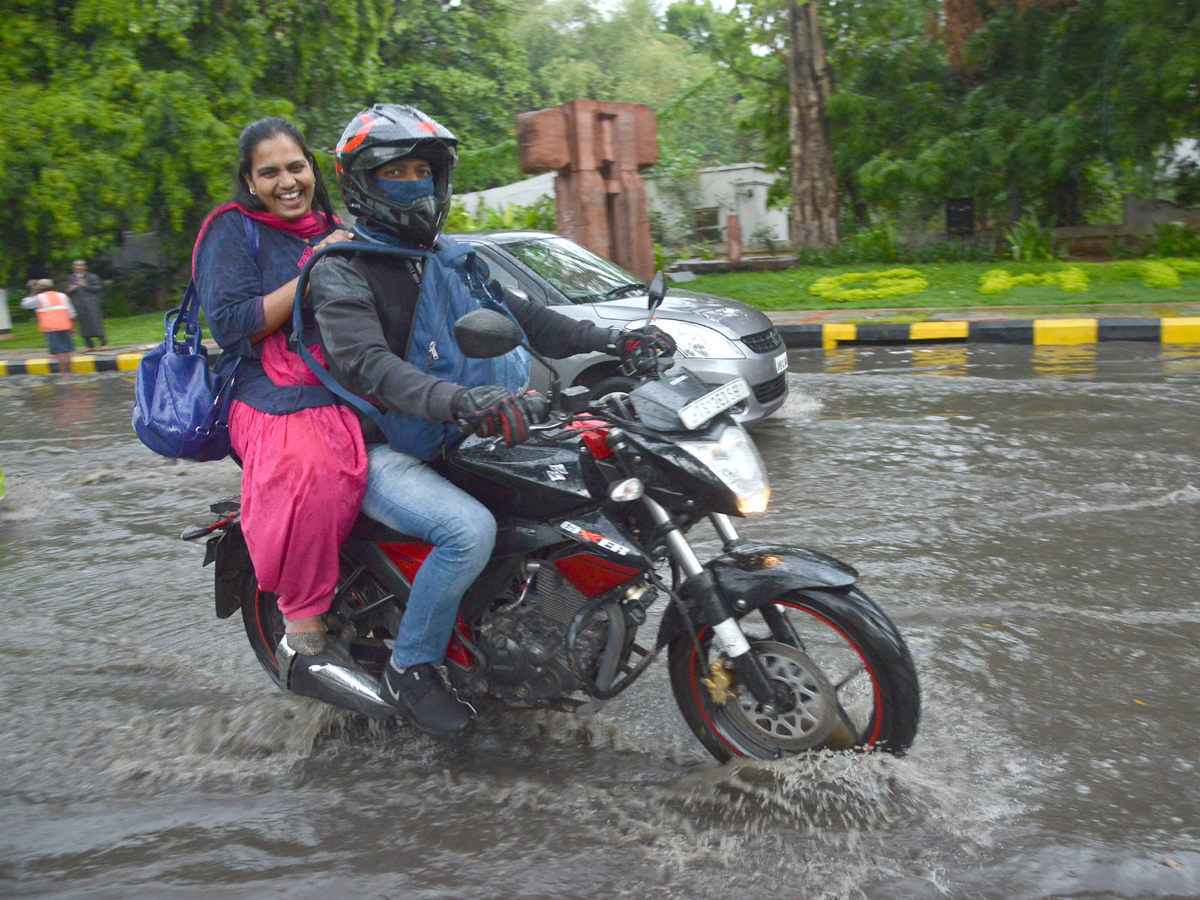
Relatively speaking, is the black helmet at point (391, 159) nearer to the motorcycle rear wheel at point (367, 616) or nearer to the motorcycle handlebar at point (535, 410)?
the motorcycle handlebar at point (535, 410)

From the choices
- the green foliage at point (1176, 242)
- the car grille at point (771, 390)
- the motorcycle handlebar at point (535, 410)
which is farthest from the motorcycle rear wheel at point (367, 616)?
the green foliage at point (1176, 242)

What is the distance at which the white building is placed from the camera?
26703 millimetres

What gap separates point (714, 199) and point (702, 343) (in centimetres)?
2388

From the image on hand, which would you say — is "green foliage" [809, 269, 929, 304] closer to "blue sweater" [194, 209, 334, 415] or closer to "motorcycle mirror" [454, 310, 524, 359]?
"blue sweater" [194, 209, 334, 415]

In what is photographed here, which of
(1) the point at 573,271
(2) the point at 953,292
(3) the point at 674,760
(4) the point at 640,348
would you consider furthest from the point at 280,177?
(2) the point at 953,292

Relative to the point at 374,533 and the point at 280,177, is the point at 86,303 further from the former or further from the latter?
the point at 374,533

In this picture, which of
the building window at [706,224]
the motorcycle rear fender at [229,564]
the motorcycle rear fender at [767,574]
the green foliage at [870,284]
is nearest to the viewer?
the motorcycle rear fender at [767,574]

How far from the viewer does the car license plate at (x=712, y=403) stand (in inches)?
106

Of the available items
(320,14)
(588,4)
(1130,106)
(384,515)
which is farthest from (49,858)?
(588,4)

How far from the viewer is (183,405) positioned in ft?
10.7

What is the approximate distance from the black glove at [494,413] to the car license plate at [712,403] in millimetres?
407

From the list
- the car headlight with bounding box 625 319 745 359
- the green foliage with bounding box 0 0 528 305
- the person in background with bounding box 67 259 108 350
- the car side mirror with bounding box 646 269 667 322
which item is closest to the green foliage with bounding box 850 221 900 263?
the green foliage with bounding box 0 0 528 305

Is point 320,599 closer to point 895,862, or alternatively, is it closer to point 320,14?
point 895,862

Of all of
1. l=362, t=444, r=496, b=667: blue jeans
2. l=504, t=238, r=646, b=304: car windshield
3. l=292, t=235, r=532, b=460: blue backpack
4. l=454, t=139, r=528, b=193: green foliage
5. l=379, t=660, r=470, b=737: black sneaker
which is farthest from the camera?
l=454, t=139, r=528, b=193: green foliage
